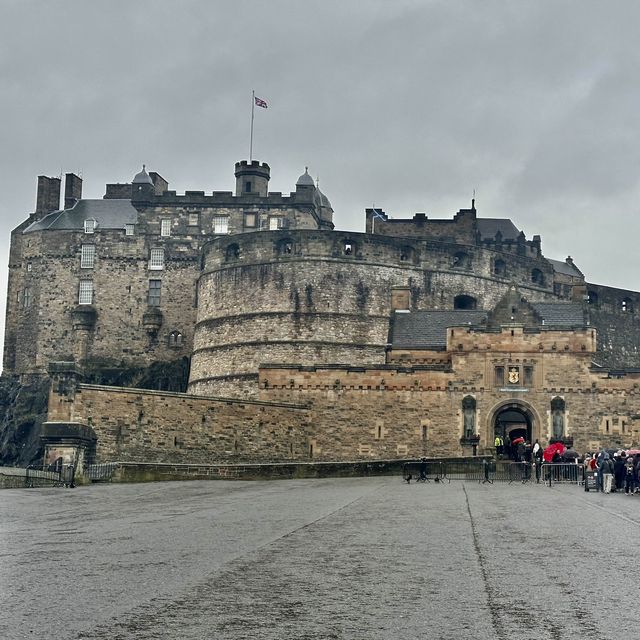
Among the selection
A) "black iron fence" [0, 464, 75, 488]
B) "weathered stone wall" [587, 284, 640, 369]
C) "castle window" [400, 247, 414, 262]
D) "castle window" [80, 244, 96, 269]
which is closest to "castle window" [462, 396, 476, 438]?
"castle window" [400, 247, 414, 262]

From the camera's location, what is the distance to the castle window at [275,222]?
59656 millimetres

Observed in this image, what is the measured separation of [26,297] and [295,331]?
18.4 metres

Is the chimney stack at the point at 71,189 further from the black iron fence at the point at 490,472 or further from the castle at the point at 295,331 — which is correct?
the black iron fence at the point at 490,472

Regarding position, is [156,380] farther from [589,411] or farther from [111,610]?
[111,610]

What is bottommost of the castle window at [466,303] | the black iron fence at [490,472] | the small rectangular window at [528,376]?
the black iron fence at [490,472]

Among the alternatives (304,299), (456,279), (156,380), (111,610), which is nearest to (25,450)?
(156,380)

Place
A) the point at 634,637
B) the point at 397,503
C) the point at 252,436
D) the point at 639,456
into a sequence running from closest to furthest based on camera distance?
the point at 634,637, the point at 397,503, the point at 639,456, the point at 252,436

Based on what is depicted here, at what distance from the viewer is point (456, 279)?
55562 mm

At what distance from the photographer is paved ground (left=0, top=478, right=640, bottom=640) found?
7770 mm

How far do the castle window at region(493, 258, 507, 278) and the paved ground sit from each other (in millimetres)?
38709

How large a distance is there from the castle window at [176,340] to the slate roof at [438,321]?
45.1ft

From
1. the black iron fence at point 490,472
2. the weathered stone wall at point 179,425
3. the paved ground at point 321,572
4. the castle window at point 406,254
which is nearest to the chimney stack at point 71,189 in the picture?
the castle window at point 406,254

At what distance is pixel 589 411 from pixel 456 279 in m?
15.6

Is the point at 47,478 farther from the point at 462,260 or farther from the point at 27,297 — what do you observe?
the point at 27,297
